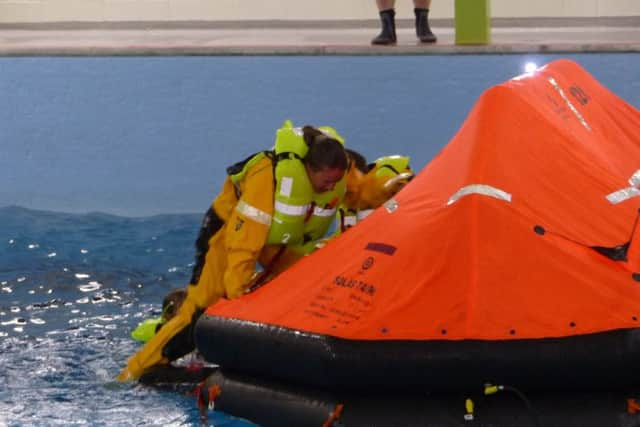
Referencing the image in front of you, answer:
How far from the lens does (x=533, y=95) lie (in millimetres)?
4715

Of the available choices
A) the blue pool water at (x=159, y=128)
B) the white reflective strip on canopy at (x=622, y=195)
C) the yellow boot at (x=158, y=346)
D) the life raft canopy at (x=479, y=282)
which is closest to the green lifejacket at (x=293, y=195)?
the life raft canopy at (x=479, y=282)

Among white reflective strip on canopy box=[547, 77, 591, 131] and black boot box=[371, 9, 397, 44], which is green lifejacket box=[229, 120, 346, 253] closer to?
white reflective strip on canopy box=[547, 77, 591, 131]

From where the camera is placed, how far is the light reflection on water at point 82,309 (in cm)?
491

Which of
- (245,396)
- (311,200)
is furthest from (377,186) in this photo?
(245,396)

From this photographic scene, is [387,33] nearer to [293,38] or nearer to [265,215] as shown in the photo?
[293,38]

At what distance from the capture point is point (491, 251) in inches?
162

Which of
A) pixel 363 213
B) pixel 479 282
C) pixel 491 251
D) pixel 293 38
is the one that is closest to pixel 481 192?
pixel 491 251

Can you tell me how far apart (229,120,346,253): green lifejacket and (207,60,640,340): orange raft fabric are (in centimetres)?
26

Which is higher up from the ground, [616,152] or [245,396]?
[616,152]

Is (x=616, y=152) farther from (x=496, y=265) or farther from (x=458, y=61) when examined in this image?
(x=458, y=61)

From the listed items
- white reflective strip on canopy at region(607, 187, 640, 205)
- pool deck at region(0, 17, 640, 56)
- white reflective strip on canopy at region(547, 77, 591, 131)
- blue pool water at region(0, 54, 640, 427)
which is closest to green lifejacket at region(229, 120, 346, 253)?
white reflective strip on canopy at region(547, 77, 591, 131)

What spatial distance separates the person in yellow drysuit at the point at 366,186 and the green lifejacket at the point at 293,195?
17 centimetres

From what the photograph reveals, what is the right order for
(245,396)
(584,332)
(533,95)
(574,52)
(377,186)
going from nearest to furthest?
(584,332) → (245,396) → (533,95) → (377,186) → (574,52)

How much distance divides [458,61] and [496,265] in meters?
3.50
